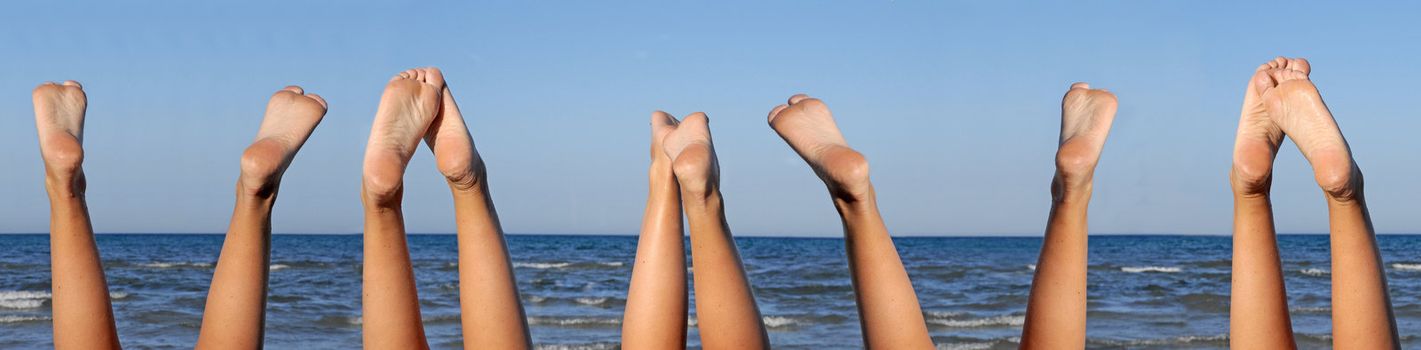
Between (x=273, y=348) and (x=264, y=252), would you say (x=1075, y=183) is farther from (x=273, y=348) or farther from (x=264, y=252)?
(x=273, y=348)

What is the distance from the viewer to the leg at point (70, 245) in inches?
129

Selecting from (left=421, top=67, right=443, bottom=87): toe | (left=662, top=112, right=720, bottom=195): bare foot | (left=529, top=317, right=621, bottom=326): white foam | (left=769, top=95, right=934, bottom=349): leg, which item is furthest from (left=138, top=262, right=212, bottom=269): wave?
(left=769, top=95, right=934, bottom=349): leg

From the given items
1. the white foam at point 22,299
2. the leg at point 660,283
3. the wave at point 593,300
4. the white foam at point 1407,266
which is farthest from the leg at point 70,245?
the white foam at point 1407,266

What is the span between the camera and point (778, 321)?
318 inches

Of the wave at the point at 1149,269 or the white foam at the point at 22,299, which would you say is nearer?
the white foam at the point at 22,299

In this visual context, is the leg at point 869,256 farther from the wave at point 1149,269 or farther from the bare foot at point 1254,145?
the wave at point 1149,269

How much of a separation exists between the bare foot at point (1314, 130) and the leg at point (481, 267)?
212cm

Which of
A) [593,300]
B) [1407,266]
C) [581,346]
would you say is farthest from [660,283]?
[1407,266]

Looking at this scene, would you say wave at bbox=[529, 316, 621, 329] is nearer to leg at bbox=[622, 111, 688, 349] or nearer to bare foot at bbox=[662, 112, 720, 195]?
leg at bbox=[622, 111, 688, 349]

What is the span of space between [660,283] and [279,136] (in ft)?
3.52

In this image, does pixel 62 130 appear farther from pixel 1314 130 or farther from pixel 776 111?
pixel 1314 130

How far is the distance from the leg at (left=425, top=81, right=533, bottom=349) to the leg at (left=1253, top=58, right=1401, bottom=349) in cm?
212

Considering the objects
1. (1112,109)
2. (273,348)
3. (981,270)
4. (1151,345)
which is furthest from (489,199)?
(981,270)

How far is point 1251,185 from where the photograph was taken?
10.6ft
